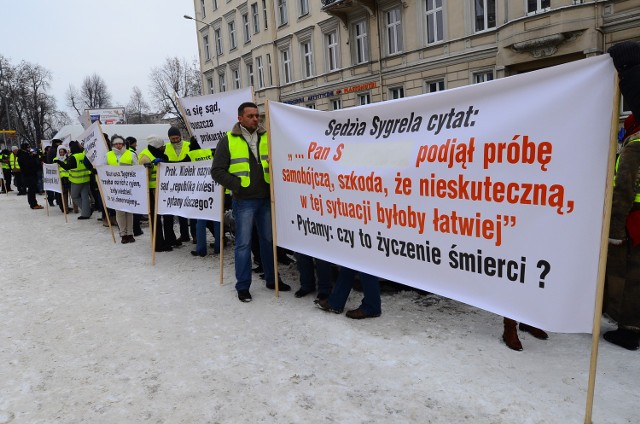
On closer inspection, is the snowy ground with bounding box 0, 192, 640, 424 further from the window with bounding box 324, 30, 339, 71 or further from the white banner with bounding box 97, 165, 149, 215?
the window with bounding box 324, 30, 339, 71

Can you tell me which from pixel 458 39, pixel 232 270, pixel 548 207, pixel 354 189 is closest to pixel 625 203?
pixel 548 207

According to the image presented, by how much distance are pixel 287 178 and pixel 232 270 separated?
6.26 ft

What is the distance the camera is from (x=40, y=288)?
539cm

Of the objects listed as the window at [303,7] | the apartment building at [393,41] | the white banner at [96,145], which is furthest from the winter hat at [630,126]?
the window at [303,7]

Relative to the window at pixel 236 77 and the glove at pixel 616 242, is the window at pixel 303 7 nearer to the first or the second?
the window at pixel 236 77

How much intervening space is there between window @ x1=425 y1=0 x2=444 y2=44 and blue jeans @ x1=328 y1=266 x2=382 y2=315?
1877 centimetres

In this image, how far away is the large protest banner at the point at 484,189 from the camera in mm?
2332

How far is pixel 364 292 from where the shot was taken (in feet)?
13.1

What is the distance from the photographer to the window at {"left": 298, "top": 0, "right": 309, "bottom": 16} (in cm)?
2732

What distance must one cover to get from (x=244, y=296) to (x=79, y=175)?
7772 mm

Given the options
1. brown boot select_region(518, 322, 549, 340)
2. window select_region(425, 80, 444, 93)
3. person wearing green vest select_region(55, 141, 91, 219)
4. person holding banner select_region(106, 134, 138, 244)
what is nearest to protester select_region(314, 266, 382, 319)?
brown boot select_region(518, 322, 549, 340)

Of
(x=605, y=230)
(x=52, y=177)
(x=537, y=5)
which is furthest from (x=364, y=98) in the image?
(x=605, y=230)

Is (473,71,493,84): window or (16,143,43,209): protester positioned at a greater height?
(473,71,493,84): window

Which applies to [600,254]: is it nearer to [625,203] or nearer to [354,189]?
[625,203]
